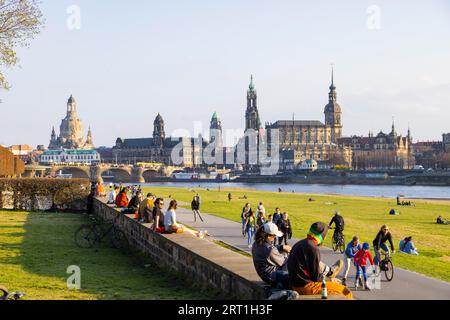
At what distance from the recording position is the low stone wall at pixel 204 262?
35.1 feet

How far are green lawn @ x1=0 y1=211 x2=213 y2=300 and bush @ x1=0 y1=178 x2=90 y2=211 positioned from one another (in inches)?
497

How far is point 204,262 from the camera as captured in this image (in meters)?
12.9

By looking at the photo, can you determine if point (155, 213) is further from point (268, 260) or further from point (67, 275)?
point (268, 260)

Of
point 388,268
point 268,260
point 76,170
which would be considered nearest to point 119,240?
point 388,268

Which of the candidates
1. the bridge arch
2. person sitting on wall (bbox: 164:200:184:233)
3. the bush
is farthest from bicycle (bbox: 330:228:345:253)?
the bridge arch

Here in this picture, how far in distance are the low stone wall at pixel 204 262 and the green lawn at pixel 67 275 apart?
0.32 metres

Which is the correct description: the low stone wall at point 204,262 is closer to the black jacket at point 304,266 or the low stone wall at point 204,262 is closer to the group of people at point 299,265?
the group of people at point 299,265

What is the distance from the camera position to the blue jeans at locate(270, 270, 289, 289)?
9.74 meters

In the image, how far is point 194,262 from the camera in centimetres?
1364

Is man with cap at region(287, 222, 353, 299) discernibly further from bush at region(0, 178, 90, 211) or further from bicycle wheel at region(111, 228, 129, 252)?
bush at region(0, 178, 90, 211)

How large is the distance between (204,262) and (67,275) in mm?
4450

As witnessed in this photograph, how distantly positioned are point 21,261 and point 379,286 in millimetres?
9267

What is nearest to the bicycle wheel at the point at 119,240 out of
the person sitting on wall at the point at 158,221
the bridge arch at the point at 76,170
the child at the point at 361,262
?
the person sitting on wall at the point at 158,221
